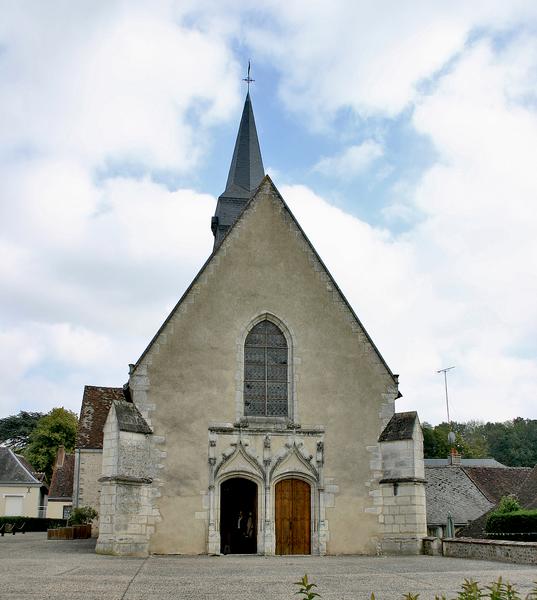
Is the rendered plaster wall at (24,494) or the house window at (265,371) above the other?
the house window at (265,371)

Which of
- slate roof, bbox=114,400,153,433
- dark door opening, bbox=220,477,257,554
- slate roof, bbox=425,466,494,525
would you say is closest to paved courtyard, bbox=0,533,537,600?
dark door opening, bbox=220,477,257,554

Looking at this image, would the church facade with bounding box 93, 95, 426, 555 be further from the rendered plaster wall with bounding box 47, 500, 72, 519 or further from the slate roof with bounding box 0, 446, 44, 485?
the slate roof with bounding box 0, 446, 44, 485

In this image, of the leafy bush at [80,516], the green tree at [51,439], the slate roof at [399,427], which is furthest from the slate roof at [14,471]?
the slate roof at [399,427]

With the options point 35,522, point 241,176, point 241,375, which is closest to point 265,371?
point 241,375

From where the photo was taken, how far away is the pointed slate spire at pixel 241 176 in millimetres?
29344

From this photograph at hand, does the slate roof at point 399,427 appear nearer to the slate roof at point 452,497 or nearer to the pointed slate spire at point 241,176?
the slate roof at point 452,497

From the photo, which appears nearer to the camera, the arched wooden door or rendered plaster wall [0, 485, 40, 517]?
the arched wooden door

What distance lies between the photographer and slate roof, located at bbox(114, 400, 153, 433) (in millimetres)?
17094

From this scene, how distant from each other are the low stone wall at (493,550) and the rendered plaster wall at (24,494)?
3523 cm

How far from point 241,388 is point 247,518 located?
11.6 ft

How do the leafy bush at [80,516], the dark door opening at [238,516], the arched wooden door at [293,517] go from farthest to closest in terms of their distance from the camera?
the leafy bush at [80,516] → the dark door opening at [238,516] → the arched wooden door at [293,517]

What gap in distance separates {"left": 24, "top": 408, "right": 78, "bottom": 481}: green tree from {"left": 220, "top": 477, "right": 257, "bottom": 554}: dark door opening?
44168 millimetres

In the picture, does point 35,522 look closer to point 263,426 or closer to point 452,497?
point 452,497

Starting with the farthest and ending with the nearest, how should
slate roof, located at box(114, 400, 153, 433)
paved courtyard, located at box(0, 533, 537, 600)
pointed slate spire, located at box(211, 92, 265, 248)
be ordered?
pointed slate spire, located at box(211, 92, 265, 248) → slate roof, located at box(114, 400, 153, 433) → paved courtyard, located at box(0, 533, 537, 600)
